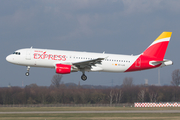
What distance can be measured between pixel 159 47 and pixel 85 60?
1355cm

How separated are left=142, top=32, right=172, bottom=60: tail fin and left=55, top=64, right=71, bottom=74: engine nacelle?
13781mm

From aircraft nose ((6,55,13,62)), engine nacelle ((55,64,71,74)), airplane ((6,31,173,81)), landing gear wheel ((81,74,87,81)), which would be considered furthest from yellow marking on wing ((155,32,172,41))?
aircraft nose ((6,55,13,62))

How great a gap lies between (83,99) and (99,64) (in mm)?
53141

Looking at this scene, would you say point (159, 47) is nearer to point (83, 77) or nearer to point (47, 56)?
point (83, 77)

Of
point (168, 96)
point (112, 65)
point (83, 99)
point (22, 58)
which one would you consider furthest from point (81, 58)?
point (168, 96)

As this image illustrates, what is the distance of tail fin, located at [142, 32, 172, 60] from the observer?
50719 millimetres

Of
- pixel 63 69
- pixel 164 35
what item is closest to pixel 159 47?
pixel 164 35

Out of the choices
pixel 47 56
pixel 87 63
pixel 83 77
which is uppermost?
pixel 47 56

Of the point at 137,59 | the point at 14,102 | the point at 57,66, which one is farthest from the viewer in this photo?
the point at 14,102

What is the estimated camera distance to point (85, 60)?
47375 millimetres

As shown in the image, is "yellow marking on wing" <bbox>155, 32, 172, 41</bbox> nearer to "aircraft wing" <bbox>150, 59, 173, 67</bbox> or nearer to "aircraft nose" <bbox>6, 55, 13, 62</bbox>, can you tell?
"aircraft wing" <bbox>150, 59, 173, 67</bbox>

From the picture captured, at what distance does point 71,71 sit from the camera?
154ft

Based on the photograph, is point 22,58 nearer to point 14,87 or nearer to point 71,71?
point 71,71

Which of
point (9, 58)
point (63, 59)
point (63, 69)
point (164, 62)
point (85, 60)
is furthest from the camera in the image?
point (164, 62)
